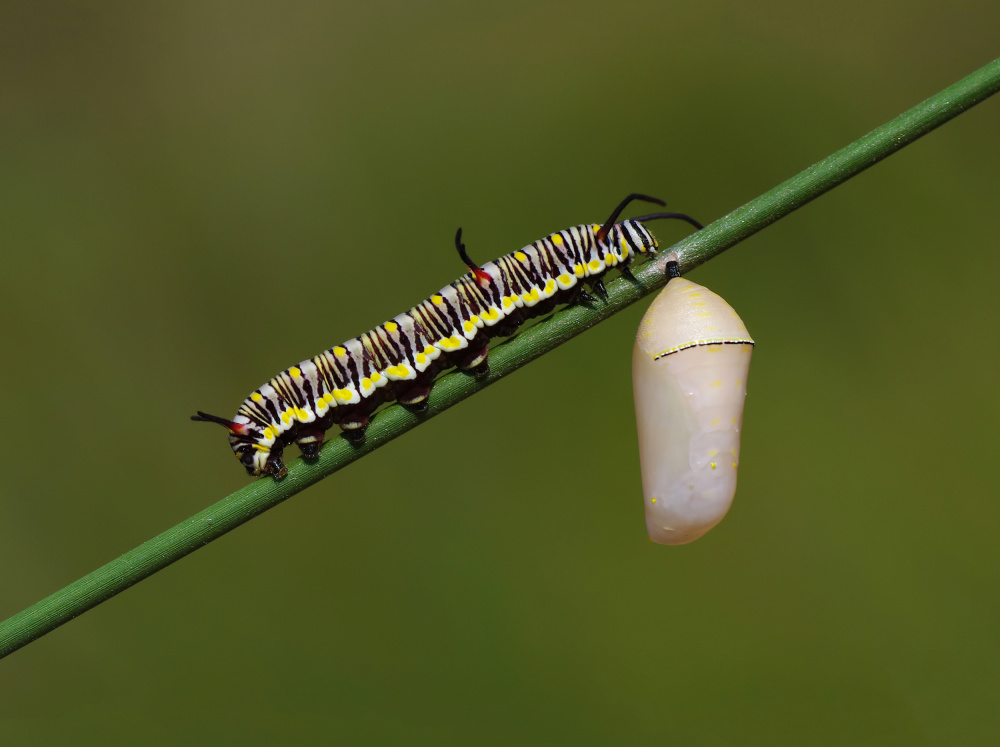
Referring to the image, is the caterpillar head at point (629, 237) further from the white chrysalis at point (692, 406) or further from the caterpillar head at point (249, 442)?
the caterpillar head at point (249, 442)

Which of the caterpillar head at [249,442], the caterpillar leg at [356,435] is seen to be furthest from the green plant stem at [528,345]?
the caterpillar head at [249,442]

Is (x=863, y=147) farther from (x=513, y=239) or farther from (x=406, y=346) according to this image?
(x=513, y=239)

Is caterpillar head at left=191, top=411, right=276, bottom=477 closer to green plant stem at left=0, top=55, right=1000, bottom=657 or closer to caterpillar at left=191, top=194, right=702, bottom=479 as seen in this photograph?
caterpillar at left=191, top=194, right=702, bottom=479

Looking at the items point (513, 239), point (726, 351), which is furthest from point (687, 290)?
point (513, 239)

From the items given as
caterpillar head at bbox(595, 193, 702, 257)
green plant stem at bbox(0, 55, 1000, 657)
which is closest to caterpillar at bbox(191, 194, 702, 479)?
caterpillar head at bbox(595, 193, 702, 257)

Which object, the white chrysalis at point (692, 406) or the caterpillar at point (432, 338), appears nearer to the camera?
the white chrysalis at point (692, 406)

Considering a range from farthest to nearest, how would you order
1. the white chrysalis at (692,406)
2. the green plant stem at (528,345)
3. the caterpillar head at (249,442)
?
1. the caterpillar head at (249,442)
2. the white chrysalis at (692,406)
3. the green plant stem at (528,345)

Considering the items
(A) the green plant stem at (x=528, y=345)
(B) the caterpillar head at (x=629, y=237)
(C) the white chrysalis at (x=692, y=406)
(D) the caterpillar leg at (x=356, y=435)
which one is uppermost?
(B) the caterpillar head at (x=629, y=237)
